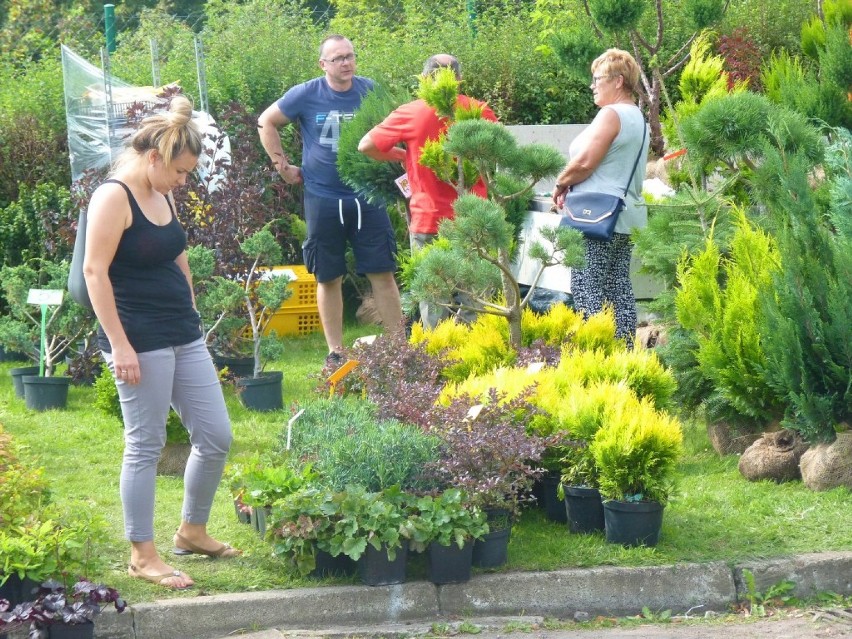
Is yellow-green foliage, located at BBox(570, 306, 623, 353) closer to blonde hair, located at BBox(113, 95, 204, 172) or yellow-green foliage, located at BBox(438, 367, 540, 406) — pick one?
yellow-green foliage, located at BBox(438, 367, 540, 406)

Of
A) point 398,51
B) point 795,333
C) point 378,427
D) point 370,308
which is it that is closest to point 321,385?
point 378,427

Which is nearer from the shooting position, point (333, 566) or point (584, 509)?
point (333, 566)

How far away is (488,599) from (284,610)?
0.75 m

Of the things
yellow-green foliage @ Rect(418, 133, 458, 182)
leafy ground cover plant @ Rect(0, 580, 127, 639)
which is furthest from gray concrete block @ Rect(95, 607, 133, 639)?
yellow-green foliage @ Rect(418, 133, 458, 182)

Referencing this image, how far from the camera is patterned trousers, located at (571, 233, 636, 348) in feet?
21.7

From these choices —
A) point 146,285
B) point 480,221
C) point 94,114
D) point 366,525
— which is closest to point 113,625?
point 366,525

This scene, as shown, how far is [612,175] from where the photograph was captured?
Answer: 652 cm

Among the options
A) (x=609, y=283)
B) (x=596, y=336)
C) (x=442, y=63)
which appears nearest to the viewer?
(x=596, y=336)

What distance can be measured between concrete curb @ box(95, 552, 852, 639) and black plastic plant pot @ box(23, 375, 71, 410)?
3.84m

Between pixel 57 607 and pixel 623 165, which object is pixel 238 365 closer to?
pixel 623 165

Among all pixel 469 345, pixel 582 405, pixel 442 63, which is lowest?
pixel 582 405

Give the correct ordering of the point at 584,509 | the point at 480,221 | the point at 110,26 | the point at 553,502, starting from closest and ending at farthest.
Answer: the point at 584,509
the point at 553,502
the point at 480,221
the point at 110,26

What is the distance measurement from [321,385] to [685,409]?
1924 mm

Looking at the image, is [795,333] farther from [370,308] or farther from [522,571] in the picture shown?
[370,308]
